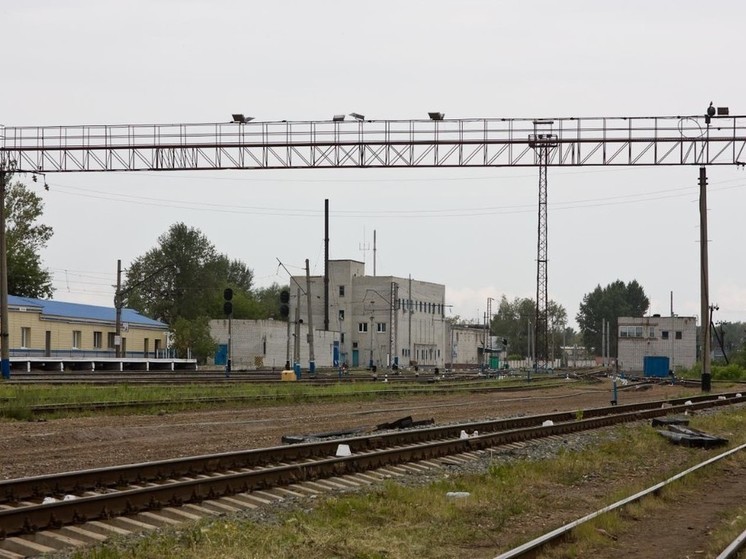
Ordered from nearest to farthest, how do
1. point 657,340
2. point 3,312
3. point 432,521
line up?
point 432,521, point 3,312, point 657,340

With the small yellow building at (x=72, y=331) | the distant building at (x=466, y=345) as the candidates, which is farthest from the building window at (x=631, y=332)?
the small yellow building at (x=72, y=331)

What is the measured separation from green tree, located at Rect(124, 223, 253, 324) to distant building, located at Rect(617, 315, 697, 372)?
148 ft

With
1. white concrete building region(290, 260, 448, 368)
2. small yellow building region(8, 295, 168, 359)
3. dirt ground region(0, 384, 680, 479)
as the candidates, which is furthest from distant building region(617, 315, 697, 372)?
dirt ground region(0, 384, 680, 479)

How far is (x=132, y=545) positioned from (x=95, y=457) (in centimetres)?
812

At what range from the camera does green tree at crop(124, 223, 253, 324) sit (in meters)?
127

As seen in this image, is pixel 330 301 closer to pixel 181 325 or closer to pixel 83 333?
pixel 181 325

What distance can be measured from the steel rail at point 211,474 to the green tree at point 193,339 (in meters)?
63.3

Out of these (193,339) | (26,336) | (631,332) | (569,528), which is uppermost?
(631,332)

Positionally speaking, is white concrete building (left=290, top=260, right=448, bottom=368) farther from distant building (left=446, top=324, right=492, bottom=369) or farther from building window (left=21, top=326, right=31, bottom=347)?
building window (left=21, top=326, right=31, bottom=347)

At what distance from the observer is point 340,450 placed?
17.4 meters

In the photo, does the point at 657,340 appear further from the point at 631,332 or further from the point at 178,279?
the point at 178,279

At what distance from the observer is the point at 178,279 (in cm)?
12888

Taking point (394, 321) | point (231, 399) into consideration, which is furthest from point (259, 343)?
point (231, 399)

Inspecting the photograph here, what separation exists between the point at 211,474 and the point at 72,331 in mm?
56817
